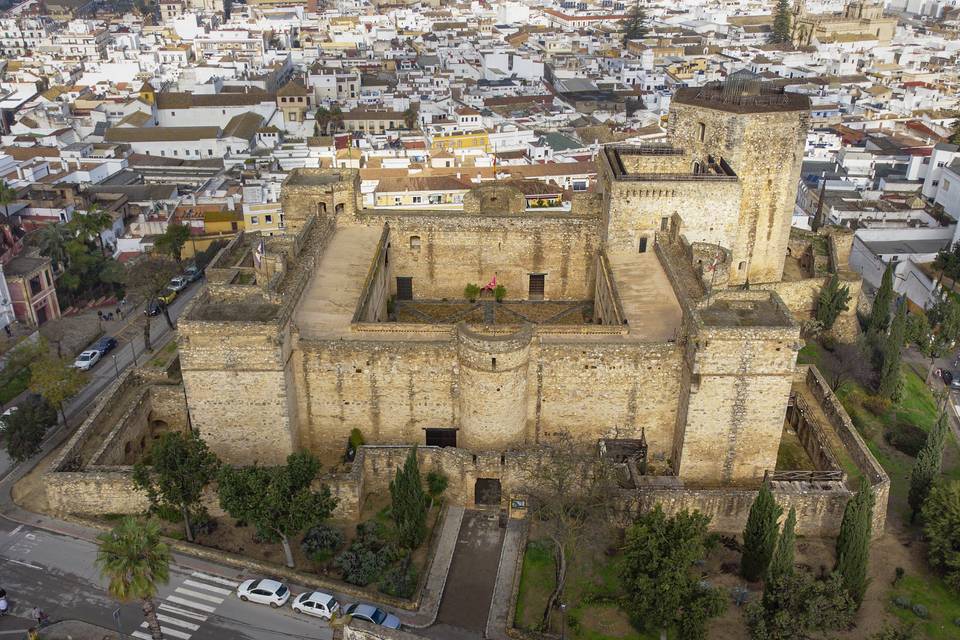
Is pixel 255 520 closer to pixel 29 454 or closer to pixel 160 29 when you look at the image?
pixel 29 454

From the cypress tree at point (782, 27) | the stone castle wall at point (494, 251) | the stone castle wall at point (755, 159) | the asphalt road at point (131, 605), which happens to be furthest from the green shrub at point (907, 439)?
the cypress tree at point (782, 27)

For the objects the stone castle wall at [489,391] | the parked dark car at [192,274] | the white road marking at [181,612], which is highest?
the stone castle wall at [489,391]

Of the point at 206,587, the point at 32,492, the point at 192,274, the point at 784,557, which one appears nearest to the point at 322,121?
the point at 192,274

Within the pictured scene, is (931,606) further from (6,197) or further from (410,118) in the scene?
(410,118)

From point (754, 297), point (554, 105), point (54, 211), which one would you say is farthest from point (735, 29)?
point (754, 297)

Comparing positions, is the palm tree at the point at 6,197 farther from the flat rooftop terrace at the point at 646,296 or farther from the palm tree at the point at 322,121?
the flat rooftop terrace at the point at 646,296

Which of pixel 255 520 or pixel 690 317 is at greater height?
pixel 690 317
